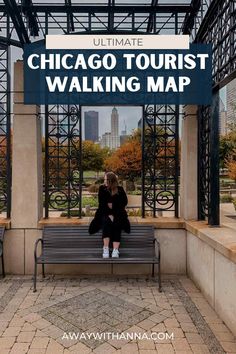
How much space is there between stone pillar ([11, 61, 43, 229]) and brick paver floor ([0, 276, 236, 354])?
121cm

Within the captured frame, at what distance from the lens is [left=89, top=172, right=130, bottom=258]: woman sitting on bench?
5715mm

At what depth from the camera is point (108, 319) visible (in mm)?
4168

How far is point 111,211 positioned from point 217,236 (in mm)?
1910

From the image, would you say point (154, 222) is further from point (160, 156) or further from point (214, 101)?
point (214, 101)

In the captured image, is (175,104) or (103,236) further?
(175,104)

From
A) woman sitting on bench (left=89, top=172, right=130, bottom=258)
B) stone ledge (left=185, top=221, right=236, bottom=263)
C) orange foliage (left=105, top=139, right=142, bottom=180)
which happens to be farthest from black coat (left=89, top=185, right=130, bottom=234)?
orange foliage (left=105, top=139, right=142, bottom=180)

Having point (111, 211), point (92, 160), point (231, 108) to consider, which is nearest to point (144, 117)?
point (111, 211)

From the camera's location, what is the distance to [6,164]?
6.31 meters

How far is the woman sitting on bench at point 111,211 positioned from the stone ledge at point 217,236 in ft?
3.92

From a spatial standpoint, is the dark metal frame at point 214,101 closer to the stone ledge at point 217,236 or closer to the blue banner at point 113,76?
the stone ledge at point 217,236

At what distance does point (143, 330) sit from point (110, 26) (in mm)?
5590

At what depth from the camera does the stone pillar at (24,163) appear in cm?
614

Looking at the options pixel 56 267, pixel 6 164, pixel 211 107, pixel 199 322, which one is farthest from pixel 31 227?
pixel 211 107

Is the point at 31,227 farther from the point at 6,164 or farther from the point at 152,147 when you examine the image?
the point at 152,147
